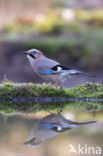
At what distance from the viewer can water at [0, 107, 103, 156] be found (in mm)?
6027

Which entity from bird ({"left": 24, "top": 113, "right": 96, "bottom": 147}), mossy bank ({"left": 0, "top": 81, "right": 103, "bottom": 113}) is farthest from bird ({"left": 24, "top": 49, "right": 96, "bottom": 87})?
bird ({"left": 24, "top": 113, "right": 96, "bottom": 147})

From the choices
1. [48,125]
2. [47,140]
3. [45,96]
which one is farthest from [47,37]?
[47,140]

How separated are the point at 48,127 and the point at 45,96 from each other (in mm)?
1970

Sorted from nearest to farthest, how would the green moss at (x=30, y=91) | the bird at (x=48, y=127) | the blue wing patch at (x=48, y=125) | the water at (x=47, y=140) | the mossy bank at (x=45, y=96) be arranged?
the water at (x=47, y=140) → the bird at (x=48, y=127) → the blue wing patch at (x=48, y=125) → the mossy bank at (x=45, y=96) → the green moss at (x=30, y=91)

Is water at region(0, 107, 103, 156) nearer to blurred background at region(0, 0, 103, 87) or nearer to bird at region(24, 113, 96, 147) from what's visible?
bird at region(24, 113, 96, 147)

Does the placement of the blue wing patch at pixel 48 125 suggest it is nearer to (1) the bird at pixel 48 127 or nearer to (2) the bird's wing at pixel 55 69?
(1) the bird at pixel 48 127

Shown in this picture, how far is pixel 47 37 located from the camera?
23.3m

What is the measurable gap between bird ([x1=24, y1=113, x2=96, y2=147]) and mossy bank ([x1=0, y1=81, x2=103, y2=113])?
3.27 ft

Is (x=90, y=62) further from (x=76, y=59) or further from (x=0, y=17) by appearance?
(x=0, y=17)

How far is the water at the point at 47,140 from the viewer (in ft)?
19.8

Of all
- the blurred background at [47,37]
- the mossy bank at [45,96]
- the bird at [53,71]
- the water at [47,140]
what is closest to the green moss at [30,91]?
the mossy bank at [45,96]

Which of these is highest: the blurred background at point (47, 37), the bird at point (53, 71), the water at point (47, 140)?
the blurred background at point (47, 37)

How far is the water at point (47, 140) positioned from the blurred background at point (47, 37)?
30.9 feet

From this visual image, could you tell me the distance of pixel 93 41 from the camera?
22547mm
